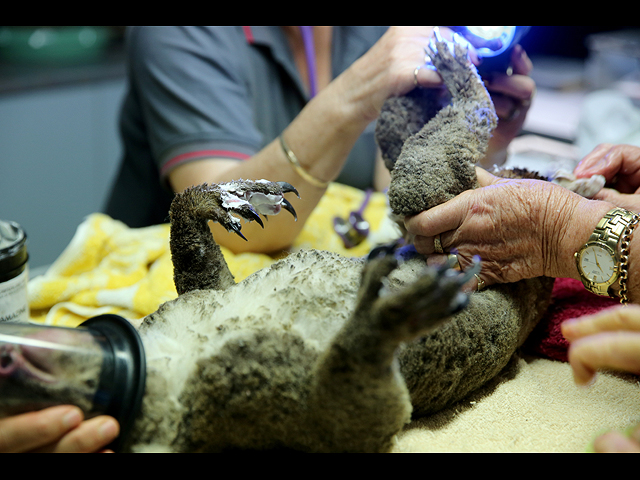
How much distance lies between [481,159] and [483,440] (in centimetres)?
56

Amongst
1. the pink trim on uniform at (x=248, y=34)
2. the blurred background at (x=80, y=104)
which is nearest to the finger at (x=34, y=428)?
the pink trim on uniform at (x=248, y=34)

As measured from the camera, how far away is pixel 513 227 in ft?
3.12

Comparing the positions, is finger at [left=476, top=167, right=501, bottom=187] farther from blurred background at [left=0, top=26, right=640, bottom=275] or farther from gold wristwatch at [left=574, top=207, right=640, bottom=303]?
blurred background at [left=0, top=26, right=640, bottom=275]

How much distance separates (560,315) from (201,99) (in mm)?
1208

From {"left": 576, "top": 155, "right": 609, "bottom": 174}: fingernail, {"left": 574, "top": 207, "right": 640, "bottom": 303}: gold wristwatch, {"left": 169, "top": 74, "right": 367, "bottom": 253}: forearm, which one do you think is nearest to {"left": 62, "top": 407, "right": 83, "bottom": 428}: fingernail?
{"left": 169, "top": 74, "right": 367, "bottom": 253}: forearm

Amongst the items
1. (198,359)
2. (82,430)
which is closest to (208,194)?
(198,359)

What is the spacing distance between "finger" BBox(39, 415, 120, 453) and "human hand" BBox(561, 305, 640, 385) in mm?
582

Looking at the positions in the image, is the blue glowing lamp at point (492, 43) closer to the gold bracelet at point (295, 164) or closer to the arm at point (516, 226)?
the arm at point (516, 226)

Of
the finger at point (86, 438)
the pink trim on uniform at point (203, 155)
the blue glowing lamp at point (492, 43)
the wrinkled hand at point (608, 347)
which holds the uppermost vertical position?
the blue glowing lamp at point (492, 43)

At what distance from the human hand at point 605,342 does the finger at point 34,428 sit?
0.62 m

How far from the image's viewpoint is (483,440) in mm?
817

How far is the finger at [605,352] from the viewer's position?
603mm

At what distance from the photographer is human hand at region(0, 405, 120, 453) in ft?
2.10
